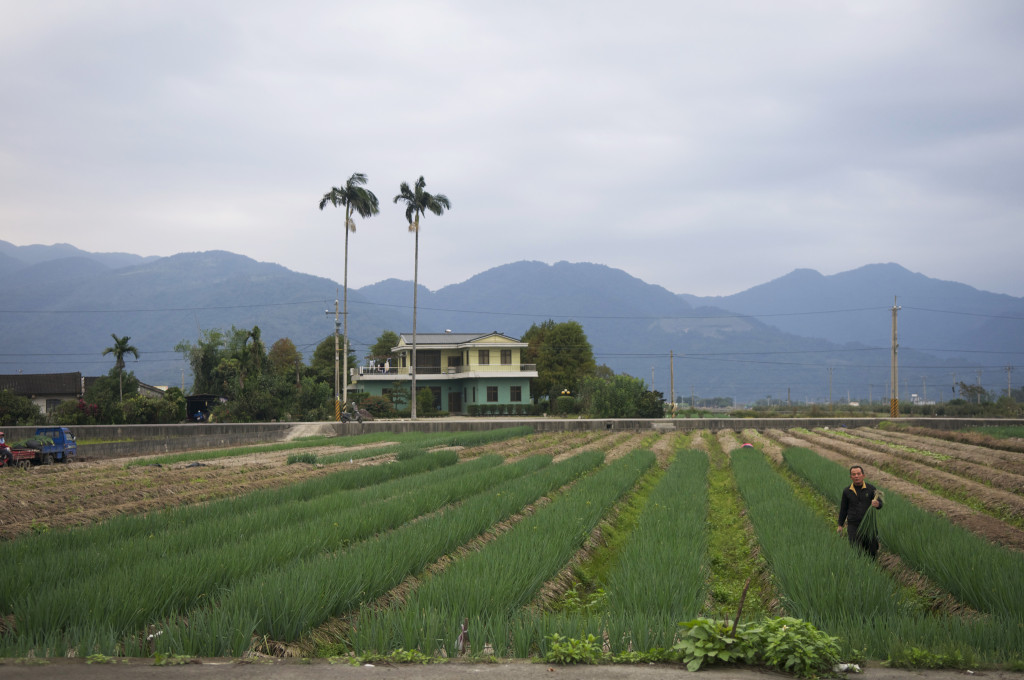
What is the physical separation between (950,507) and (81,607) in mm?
13977

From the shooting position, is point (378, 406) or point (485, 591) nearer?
point (485, 591)

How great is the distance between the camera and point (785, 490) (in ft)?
51.5

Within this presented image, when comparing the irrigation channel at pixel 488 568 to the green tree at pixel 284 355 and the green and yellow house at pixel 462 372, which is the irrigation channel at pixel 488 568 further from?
the green tree at pixel 284 355

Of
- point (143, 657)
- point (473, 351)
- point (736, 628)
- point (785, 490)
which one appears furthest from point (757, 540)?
point (473, 351)

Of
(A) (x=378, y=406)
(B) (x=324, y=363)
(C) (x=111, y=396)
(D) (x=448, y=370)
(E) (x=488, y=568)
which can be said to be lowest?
(A) (x=378, y=406)

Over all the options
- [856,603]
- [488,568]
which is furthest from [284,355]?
[856,603]

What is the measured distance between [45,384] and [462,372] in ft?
117

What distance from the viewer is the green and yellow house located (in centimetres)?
6212

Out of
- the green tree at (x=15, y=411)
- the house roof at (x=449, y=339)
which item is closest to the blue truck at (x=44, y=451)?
the green tree at (x=15, y=411)

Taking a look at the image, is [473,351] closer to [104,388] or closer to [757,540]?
[104,388]

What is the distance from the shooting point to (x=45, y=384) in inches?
2440

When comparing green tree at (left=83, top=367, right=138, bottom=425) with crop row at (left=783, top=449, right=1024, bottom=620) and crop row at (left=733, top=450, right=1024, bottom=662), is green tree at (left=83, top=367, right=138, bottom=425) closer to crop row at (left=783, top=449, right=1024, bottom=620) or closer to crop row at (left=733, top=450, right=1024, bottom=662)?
crop row at (left=733, top=450, right=1024, bottom=662)

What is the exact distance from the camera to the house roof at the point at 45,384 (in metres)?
60.8

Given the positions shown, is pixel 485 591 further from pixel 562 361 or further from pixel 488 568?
pixel 562 361
